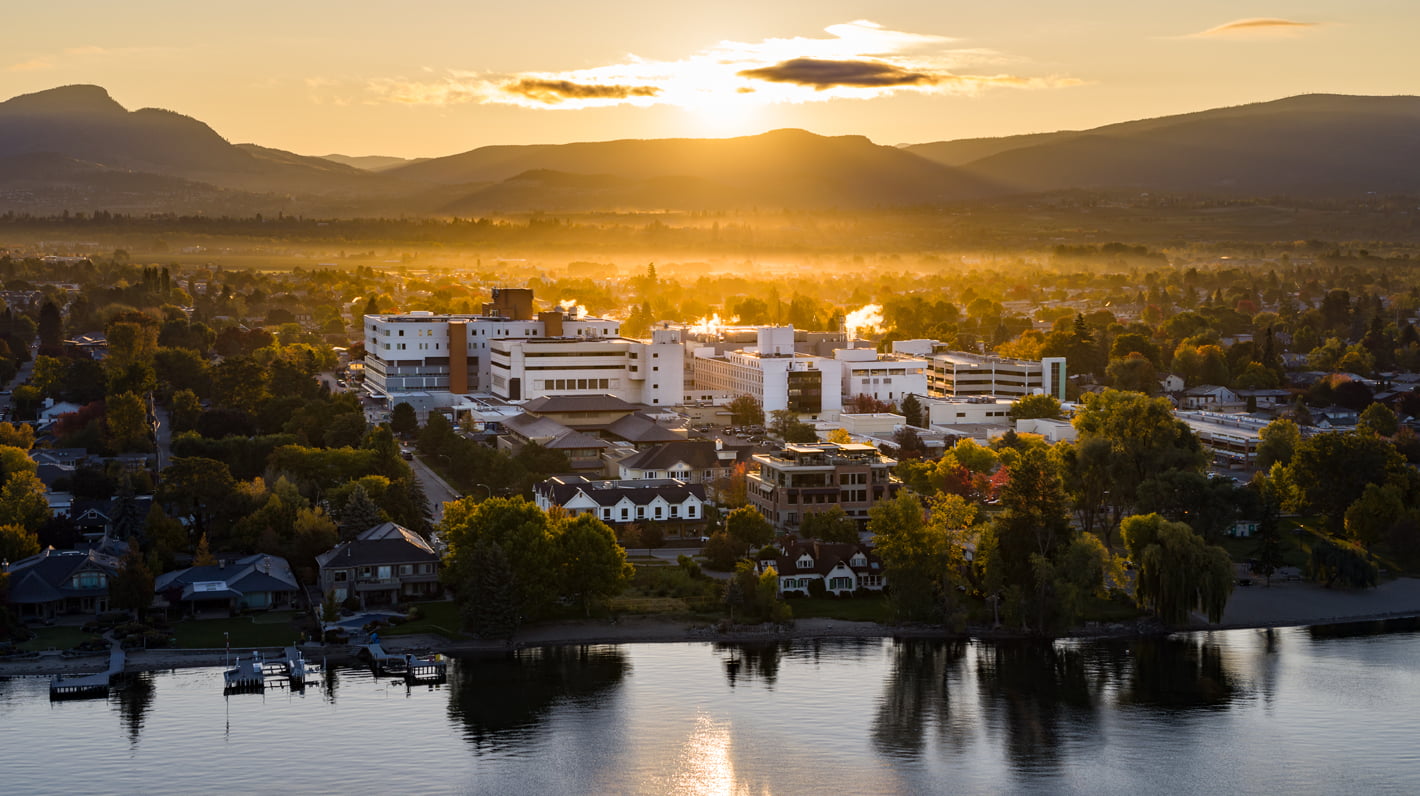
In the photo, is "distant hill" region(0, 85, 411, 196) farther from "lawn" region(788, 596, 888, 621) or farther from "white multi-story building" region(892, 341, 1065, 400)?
"lawn" region(788, 596, 888, 621)

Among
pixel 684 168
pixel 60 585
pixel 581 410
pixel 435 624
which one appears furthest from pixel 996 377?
pixel 684 168

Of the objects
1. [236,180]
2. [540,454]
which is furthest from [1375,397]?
[236,180]

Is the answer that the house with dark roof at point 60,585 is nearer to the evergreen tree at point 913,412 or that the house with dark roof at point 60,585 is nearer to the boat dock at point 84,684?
the boat dock at point 84,684

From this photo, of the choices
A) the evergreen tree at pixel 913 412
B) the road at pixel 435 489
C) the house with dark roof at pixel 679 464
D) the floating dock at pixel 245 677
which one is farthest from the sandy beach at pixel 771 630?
the evergreen tree at pixel 913 412

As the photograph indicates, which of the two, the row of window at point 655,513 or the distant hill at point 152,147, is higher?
the distant hill at point 152,147

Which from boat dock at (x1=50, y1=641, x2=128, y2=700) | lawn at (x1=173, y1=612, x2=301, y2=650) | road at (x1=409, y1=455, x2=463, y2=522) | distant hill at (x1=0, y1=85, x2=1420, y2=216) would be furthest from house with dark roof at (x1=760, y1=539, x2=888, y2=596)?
distant hill at (x1=0, y1=85, x2=1420, y2=216)
